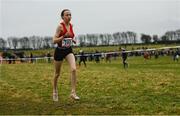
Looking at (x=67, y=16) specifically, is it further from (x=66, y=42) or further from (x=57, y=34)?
(x=66, y=42)

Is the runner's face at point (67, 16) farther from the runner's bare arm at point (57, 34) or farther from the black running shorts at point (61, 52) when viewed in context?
the black running shorts at point (61, 52)

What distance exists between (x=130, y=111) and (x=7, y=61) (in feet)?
182

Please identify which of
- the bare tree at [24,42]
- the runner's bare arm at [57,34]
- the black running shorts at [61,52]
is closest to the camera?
the runner's bare arm at [57,34]

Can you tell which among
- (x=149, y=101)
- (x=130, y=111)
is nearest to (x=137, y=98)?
(x=149, y=101)

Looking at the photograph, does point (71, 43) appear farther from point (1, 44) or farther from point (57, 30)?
point (1, 44)

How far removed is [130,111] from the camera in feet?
26.7

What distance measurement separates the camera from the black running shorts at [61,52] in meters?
9.88

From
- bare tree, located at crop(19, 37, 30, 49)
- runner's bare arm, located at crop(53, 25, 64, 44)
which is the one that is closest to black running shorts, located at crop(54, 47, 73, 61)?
runner's bare arm, located at crop(53, 25, 64, 44)

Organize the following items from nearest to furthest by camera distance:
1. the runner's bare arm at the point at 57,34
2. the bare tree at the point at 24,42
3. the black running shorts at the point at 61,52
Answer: the runner's bare arm at the point at 57,34 < the black running shorts at the point at 61,52 < the bare tree at the point at 24,42

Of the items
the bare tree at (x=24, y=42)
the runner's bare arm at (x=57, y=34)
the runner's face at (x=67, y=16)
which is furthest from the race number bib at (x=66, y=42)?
the bare tree at (x=24, y=42)

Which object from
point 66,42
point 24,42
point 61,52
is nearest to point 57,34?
point 66,42

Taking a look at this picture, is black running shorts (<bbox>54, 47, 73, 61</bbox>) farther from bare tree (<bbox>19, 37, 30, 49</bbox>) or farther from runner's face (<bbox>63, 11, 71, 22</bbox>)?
bare tree (<bbox>19, 37, 30, 49</bbox>)

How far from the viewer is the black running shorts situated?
9883mm

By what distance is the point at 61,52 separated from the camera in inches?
390
